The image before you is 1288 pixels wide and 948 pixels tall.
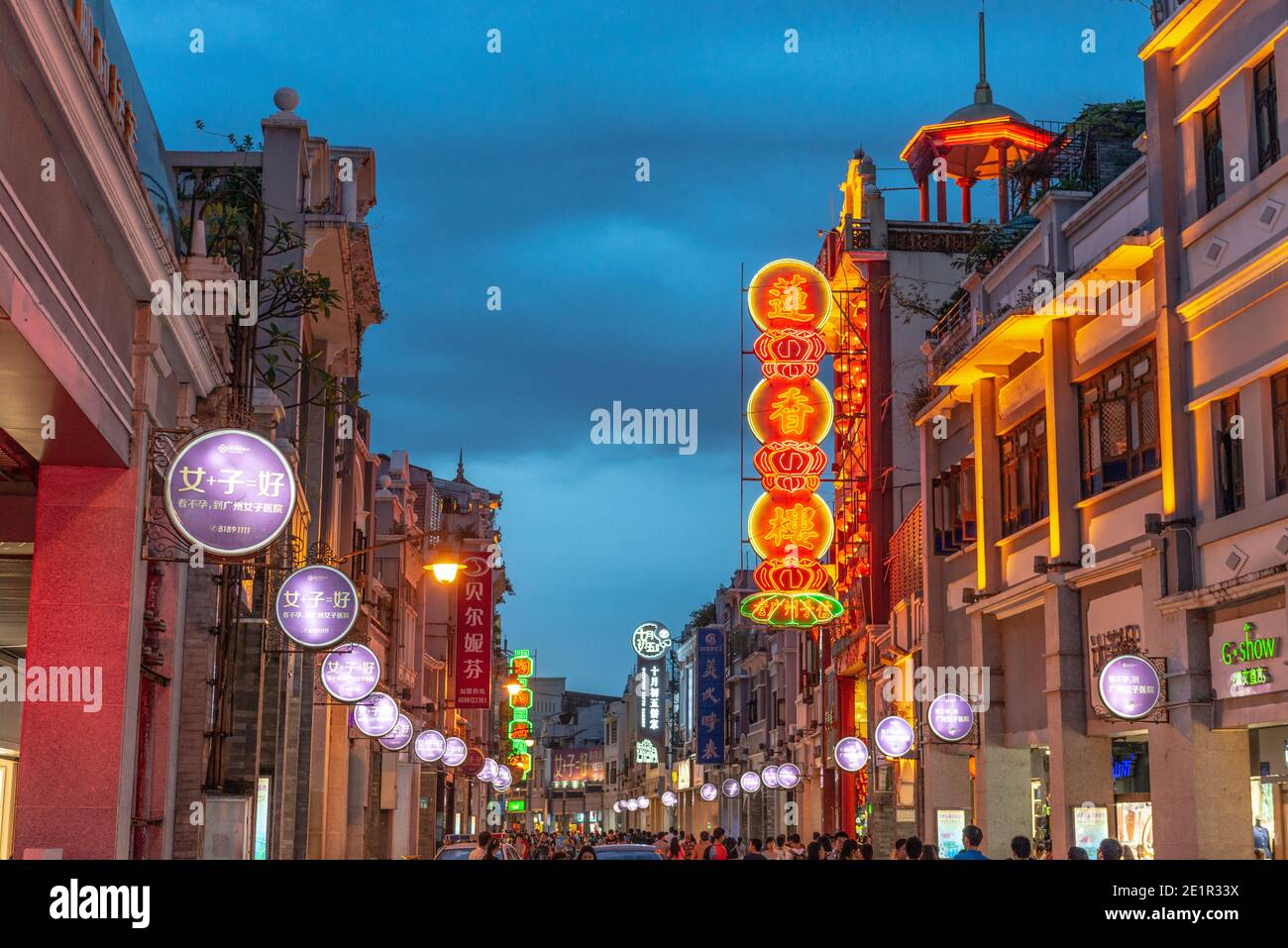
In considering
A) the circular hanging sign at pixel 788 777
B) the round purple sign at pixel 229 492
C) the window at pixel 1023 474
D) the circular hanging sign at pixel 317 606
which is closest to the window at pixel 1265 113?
the window at pixel 1023 474

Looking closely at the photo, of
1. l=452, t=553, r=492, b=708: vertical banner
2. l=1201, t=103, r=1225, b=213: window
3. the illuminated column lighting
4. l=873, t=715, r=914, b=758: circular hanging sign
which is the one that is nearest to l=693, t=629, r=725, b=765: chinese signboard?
l=452, t=553, r=492, b=708: vertical banner

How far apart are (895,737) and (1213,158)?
12.6 m

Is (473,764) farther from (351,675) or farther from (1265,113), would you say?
(1265,113)

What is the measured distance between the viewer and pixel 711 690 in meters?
75.5

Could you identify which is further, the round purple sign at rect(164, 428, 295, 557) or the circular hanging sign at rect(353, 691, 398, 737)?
the circular hanging sign at rect(353, 691, 398, 737)

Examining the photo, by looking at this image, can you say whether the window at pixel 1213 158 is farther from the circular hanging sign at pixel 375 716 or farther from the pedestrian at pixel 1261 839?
the circular hanging sign at pixel 375 716

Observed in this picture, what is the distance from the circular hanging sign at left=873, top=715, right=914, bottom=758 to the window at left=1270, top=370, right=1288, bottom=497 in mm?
11253

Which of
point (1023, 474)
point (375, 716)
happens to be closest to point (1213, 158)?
point (1023, 474)

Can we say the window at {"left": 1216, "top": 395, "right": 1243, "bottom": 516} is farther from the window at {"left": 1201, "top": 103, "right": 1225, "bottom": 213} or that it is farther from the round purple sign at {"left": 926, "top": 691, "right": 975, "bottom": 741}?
the round purple sign at {"left": 926, "top": 691, "right": 975, "bottom": 741}

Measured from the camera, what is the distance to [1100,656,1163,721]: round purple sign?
1905cm

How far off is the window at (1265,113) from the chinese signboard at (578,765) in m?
133

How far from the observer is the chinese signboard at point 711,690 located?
75.0 meters

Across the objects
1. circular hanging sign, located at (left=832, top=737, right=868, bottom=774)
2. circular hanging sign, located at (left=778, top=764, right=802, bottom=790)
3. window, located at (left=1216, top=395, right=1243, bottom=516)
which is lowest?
circular hanging sign, located at (left=778, top=764, right=802, bottom=790)
